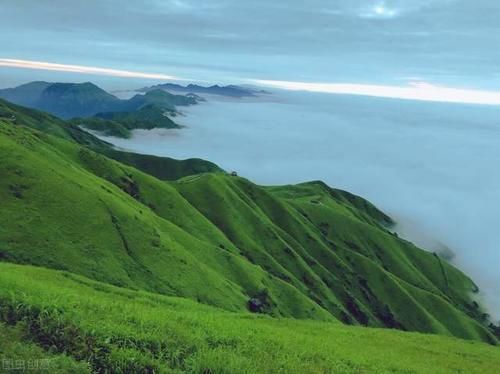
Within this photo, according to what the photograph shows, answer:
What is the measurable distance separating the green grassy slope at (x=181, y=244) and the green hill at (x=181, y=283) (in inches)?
15.2

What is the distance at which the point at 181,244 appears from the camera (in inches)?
3888

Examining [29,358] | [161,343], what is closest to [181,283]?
[161,343]

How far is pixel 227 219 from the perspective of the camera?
158m

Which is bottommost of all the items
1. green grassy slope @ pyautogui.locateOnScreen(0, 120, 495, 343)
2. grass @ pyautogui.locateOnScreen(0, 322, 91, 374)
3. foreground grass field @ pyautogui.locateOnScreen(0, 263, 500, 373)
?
green grassy slope @ pyautogui.locateOnScreen(0, 120, 495, 343)

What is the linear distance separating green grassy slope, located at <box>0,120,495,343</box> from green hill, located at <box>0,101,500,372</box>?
39 cm

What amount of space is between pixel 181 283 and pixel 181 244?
22396 millimetres

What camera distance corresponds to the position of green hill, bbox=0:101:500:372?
22.2 meters

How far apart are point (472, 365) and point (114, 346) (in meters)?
34.5

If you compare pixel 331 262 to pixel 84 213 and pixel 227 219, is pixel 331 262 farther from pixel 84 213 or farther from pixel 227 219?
pixel 84 213

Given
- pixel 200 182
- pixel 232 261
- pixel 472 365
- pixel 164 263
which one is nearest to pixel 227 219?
pixel 200 182

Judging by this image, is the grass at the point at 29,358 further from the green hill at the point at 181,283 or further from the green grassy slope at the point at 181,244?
the green grassy slope at the point at 181,244

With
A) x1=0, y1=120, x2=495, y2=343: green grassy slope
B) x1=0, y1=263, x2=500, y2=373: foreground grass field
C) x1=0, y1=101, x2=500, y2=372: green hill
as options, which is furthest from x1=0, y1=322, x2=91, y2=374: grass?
x1=0, y1=120, x2=495, y2=343: green grassy slope

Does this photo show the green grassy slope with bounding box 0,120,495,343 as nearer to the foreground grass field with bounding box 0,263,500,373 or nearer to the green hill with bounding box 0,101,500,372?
the green hill with bounding box 0,101,500,372

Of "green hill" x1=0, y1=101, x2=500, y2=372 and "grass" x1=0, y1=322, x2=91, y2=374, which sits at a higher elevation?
"grass" x1=0, y1=322, x2=91, y2=374
